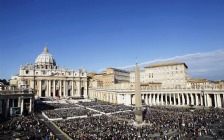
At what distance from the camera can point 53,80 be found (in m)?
89.6

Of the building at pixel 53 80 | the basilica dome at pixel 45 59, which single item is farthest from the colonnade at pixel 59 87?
the basilica dome at pixel 45 59

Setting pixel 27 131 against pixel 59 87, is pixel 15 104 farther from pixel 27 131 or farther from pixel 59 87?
pixel 59 87

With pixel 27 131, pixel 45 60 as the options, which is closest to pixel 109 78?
pixel 45 60

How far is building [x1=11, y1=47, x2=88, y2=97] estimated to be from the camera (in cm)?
8500

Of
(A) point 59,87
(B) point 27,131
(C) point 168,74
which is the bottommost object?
(B) point 27,131

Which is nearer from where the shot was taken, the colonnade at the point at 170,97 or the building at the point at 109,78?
the colonnade at the point at 170,97

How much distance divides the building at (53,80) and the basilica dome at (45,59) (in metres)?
3.32

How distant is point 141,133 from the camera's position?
91.2 feet

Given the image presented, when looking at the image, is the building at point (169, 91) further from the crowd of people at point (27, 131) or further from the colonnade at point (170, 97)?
the crowd of people at point (27, 131)

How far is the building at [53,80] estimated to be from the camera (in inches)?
3346

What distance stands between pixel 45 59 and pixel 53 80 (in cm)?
2377

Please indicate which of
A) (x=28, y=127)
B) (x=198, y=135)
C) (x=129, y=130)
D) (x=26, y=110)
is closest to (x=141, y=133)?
(x=129, y=130)

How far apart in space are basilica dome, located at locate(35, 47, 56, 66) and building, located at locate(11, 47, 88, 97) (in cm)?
332

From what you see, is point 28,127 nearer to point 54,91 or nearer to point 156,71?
point 54,91
